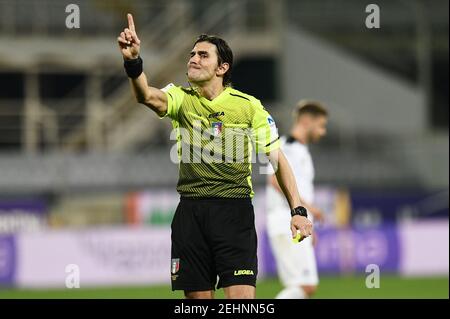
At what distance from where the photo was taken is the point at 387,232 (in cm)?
2228

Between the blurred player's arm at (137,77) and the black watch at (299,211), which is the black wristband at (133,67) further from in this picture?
the black watch at (299,211)

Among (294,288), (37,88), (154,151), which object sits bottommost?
(294,288)

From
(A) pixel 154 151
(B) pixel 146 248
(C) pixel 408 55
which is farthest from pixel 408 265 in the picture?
(C) pixel 408 55

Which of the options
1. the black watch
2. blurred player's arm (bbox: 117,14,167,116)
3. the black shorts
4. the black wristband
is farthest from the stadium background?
the black wristband

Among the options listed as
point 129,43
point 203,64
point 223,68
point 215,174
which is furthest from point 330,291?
point 129,43

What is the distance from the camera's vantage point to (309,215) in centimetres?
1116

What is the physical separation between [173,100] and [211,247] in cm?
109

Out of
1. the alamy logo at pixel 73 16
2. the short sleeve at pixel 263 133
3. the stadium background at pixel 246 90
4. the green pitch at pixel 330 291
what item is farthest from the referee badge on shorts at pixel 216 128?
the alamy logo at pixel 73 16

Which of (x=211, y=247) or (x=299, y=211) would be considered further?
(x=211, y=247)

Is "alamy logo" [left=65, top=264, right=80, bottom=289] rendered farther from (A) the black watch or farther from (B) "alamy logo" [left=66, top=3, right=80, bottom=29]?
(A) the black watch

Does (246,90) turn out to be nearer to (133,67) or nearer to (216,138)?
(216,138)

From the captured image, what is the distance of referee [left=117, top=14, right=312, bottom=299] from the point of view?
25.0 feet
